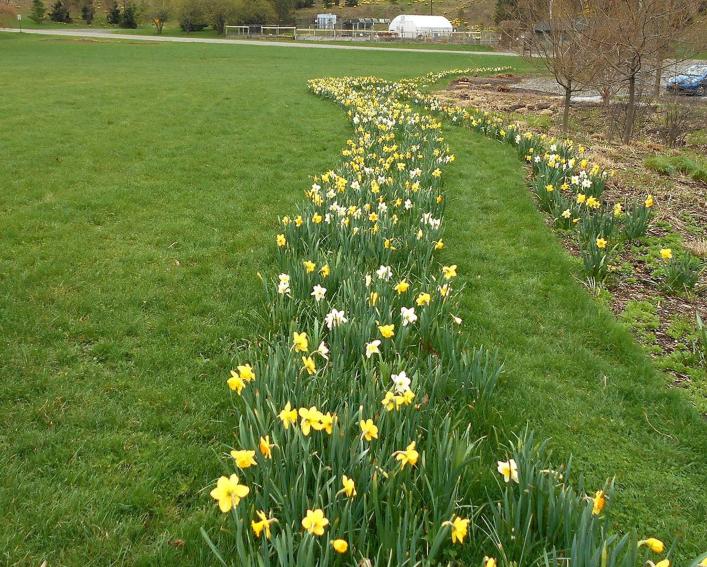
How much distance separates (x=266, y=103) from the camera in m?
15.2

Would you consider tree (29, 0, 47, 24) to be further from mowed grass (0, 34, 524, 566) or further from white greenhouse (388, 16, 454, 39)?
mowed grass (0, 34, 524, 566)

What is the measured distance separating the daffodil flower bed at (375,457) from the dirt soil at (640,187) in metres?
1.76

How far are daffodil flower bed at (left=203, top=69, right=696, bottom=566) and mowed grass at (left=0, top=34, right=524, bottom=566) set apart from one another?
0.30 m

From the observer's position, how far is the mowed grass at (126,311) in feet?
8.21

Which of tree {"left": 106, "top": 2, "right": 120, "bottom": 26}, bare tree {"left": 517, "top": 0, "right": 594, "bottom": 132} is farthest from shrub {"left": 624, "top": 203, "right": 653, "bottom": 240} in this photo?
tree {"left": 106, "top": 2, "right": 120, "bottom": 26}

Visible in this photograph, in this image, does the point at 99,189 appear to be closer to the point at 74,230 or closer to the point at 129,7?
the point at 74,230

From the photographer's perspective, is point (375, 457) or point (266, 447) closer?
point (266, 447)

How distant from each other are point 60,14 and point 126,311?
79119 millimetres

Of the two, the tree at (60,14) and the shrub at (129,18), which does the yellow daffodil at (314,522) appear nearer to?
the shrub at (129,18)

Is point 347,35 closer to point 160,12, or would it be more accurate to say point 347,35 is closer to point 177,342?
point 160,12

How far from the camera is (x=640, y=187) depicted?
7277mm

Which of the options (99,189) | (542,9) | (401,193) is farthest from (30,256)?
(542,9)

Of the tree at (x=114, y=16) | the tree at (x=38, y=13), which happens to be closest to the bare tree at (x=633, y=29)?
the tree at (x=114, y=16)

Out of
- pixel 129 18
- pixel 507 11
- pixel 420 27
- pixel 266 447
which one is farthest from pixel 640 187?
pixel 129 18
